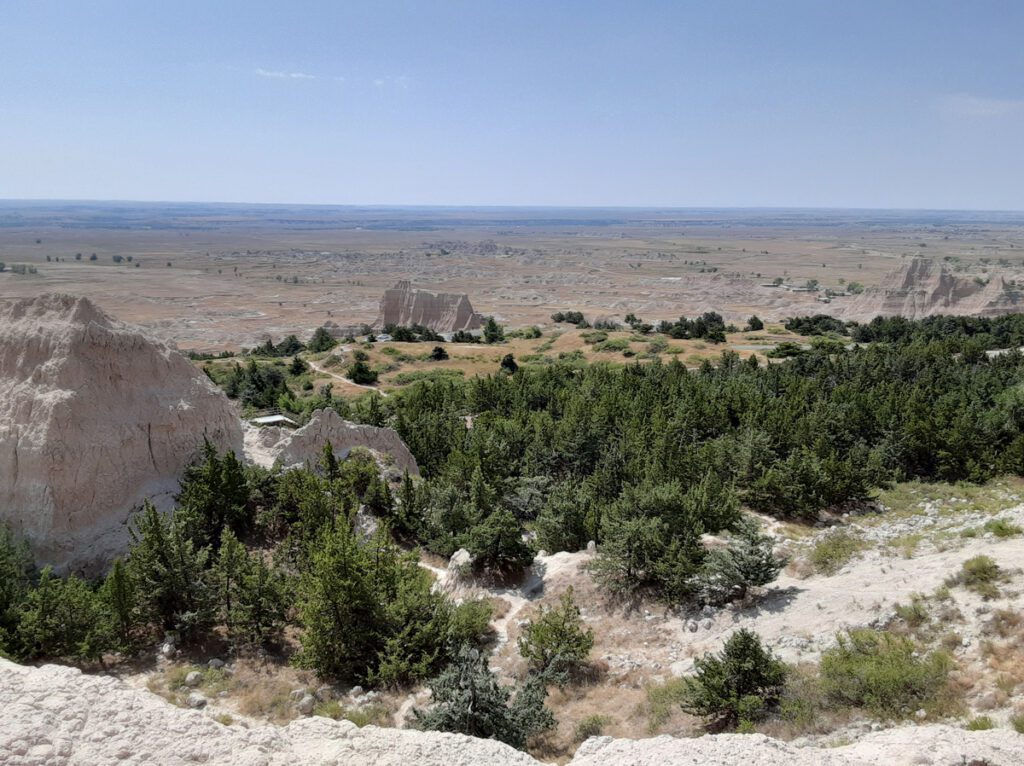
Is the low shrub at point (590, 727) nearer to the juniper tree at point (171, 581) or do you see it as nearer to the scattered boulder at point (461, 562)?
the scattered boulder at point (461, 562)

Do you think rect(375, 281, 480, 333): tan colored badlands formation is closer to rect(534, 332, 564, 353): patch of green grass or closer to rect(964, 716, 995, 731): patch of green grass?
rect(534, 332, 564, 353): patch of green grass

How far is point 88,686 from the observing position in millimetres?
8930

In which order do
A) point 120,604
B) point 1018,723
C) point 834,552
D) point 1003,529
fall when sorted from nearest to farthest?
point 1018,723 < point 120,604 < point 1003,529 < point 834,552

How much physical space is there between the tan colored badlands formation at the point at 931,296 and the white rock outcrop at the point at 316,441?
8381cm

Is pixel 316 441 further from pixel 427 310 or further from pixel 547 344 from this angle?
pixel 427 310

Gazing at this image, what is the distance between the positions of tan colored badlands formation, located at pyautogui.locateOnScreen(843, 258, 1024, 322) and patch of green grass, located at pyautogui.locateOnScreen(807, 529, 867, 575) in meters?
80.8

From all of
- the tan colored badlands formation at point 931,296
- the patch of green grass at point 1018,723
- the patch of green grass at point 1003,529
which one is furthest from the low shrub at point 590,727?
the tan colored badlands formation at point 931,296

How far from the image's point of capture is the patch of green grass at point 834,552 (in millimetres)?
16500

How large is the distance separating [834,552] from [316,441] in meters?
15.7

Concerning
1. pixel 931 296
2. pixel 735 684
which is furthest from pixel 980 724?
pixel 931 296

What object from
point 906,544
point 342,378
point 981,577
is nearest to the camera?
point 981,577

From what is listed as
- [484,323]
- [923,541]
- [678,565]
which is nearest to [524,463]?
[678,565]

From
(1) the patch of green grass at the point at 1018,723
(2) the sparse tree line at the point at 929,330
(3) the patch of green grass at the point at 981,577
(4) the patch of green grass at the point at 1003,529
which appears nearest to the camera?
(1) the patch of green grass at the point at 1018,723

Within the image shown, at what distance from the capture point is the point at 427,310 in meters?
87.8
